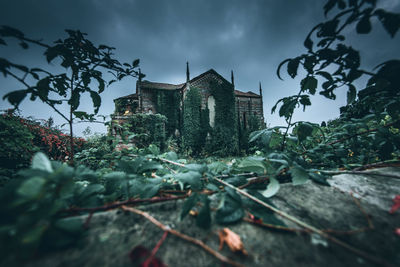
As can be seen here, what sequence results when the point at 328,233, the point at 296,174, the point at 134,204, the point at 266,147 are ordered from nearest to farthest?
the point at 328,233 → the point at 134,204 → the point at 296,174 → the point at 266,147

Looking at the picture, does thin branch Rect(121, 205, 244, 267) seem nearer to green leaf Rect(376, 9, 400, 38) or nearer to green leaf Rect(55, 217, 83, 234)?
green leaf Rect(55, 217, 83, 234)

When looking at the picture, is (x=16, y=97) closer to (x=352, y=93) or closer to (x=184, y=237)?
(x=184, y=237)

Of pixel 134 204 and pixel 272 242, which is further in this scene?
pixel 134 204

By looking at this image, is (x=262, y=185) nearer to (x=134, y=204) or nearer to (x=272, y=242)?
(x=272, y=242)

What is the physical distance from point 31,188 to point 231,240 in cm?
62

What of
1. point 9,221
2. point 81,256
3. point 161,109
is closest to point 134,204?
point 81,256

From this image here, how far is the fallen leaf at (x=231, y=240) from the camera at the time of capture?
18.4 inches

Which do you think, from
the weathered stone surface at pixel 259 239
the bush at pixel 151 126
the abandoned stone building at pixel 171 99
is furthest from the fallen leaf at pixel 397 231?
the abandoned stone building at pixel 171 99

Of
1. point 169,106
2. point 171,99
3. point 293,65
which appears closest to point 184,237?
point 293,65

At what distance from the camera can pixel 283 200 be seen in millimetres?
727

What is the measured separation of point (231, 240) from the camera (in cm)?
50

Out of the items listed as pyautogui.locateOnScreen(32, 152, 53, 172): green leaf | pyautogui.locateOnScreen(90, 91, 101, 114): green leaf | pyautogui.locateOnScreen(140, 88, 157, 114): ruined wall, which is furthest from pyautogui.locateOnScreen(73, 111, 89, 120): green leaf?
pyautogui.locateOnScreen(140, 88, 157, 114): ruined wall

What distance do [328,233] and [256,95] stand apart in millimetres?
22821

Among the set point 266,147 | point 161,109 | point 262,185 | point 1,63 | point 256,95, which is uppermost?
point 256,95
